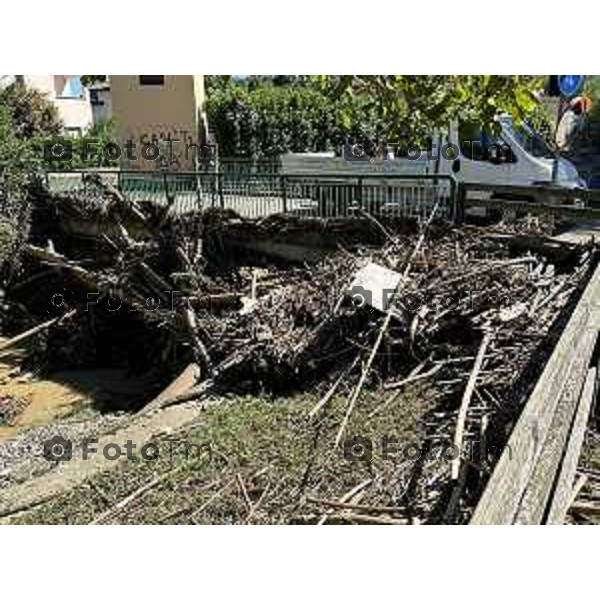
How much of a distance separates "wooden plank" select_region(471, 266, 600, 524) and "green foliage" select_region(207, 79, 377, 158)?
20687 millimetres

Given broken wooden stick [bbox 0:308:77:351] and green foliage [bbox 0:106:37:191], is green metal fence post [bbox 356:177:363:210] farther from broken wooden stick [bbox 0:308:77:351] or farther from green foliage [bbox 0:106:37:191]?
green foliage [bbox 0:106:37:191]

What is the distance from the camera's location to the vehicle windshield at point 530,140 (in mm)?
15078

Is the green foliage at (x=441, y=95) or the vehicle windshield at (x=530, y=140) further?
the vehicle windshield at (x=530, y=140)

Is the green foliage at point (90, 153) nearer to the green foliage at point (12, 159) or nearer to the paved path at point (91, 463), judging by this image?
the green foliage at point (12, 159)

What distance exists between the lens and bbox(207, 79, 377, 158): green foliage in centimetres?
2745

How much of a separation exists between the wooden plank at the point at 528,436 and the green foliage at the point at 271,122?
20687mm

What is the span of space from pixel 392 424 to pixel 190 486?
2302 millimetres

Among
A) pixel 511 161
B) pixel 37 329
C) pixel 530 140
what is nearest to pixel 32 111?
pixel 37 329

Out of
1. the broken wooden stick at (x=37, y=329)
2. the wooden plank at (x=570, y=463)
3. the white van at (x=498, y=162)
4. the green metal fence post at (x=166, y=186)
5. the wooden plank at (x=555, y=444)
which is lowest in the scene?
the broken wooden stick at (x=37, y=329)

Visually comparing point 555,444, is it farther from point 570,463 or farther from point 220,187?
point 220,187

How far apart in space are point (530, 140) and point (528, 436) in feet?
38.0

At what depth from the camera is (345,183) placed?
13594 millimetres

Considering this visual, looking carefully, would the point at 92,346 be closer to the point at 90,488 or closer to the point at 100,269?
the point at 100,269

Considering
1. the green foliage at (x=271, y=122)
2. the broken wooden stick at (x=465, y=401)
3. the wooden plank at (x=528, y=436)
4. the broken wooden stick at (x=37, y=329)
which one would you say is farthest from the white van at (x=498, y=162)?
the green foliage at (x=271, y=122)
